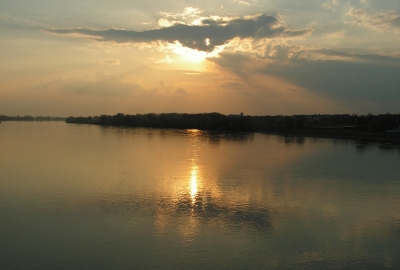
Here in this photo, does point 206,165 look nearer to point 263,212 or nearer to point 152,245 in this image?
point 263,212

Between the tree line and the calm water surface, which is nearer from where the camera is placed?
the calm water surface

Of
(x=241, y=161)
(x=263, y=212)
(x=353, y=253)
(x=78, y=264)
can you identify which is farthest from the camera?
(x=241, y=161)

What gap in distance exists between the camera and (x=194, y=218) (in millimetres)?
7043

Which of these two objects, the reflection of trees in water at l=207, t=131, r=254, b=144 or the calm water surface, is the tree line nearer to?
the reflection of trees in water at l=207, t=131, r=254, b=144

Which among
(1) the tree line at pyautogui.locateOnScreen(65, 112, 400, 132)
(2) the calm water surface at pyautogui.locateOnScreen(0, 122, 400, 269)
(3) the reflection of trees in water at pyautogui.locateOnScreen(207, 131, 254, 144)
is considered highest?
(1) the tree line at pyautogui.locateOnScreen(65, 112, 400, 132)

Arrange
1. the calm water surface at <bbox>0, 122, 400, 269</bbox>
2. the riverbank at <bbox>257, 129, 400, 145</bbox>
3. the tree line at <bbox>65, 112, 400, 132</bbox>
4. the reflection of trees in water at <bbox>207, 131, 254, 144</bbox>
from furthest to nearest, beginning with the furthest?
A: the tree line at <bbox>65, 112, 400, 132</bbox> < the riverbank at <bbox>257, 129, 400, 145</bbox> < the reflection of trees in water at <bbox>207, 131, 254, 144</bbox> < the calm water surface at <bbox>0, 122, 400, 269</bbox>

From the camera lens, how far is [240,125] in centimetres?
4181

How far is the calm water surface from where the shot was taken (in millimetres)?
5348

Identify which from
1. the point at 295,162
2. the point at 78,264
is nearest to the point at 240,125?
the point at 295,162

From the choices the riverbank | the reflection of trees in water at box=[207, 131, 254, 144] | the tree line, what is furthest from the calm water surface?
the tree line

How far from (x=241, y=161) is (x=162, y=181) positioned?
19.8 feet

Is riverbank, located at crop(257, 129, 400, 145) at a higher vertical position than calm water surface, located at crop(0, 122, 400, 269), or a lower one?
higher

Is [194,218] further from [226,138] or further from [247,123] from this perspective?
[247,123]

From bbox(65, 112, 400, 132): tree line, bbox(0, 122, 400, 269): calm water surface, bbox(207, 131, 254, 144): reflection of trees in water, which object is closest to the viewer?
bbox(0, 122, 400, 269): calm water surface
